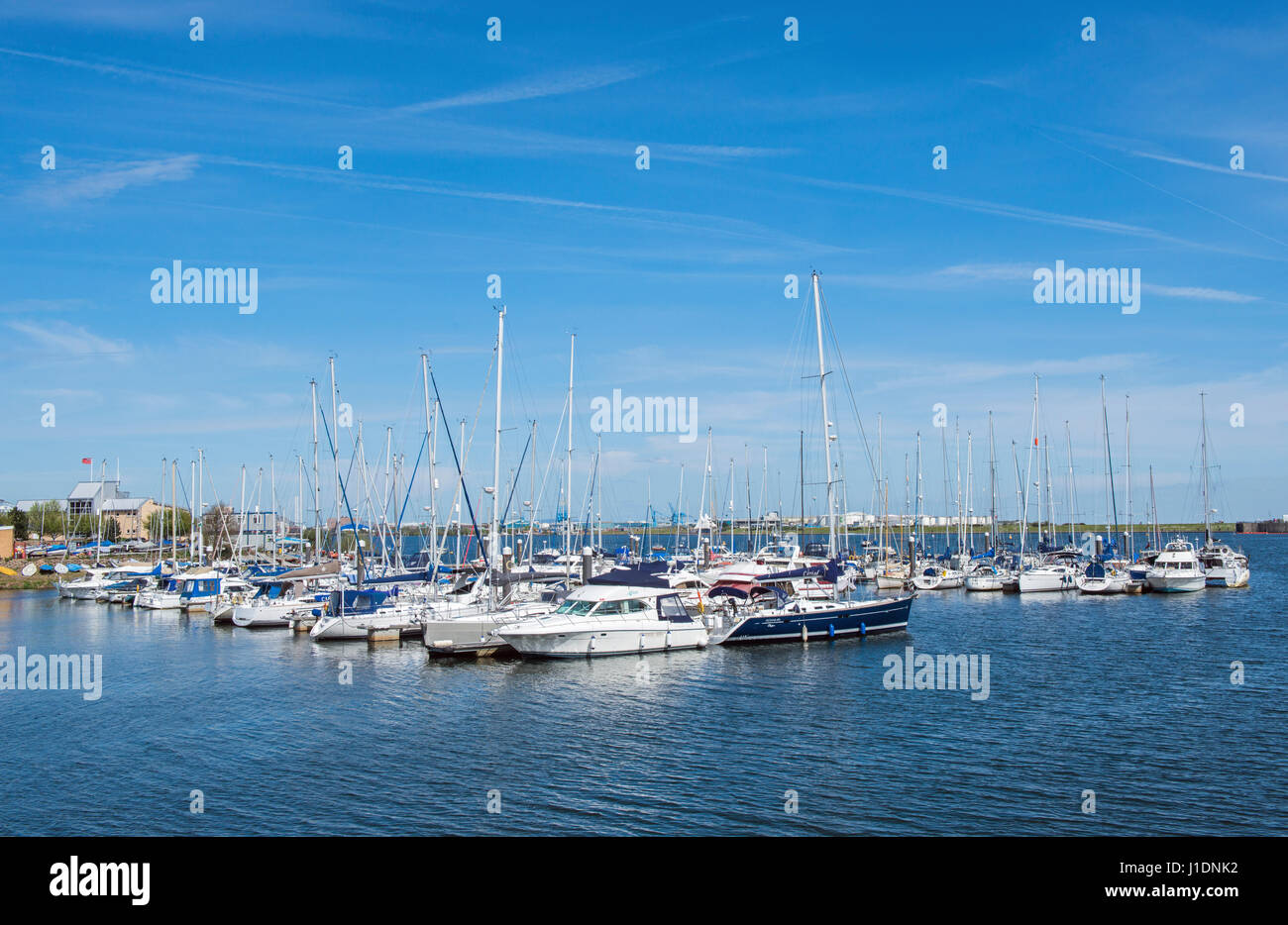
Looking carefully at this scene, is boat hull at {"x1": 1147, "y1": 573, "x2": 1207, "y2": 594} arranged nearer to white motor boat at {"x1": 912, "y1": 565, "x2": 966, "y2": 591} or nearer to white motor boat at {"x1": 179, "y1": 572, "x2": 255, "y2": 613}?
white motor boat at {"x1": 912, "y1": 565, "x2": 966, "y2": 591}

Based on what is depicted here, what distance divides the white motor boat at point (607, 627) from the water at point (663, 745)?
99cm

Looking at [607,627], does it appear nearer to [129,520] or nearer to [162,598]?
[162,598]

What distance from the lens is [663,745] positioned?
28.5 m

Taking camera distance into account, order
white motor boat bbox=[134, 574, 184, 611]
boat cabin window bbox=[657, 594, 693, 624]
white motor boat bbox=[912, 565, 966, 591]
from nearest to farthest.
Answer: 1. boat cabin window bbox=[657, 594, 693, 624]
2. white motor boat bbox=[134, 574, 184, 611]
3. white motor boat bbox=[912, 565, 966, 591]

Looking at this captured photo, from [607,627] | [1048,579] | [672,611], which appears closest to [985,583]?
[1048,579]

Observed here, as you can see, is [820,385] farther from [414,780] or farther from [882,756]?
[414,780]

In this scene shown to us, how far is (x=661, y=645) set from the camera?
150 feet

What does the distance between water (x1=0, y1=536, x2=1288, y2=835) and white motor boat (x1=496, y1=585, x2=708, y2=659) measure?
0.99 m

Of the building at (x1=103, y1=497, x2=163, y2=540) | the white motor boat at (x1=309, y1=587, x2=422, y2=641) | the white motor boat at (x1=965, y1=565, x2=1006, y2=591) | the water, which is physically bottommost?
the water

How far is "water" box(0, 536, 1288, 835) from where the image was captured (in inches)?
867

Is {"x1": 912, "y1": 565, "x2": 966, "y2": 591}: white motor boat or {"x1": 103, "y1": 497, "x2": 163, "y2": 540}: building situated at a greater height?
{"x1": 103, "y1": 497, "x2": 163, "y2": 540}: building

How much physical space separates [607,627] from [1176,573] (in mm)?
53581

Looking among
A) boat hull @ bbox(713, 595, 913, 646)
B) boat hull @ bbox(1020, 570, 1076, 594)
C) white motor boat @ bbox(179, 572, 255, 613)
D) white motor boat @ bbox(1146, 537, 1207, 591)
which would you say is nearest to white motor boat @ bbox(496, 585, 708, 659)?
boat hull @ bbox(713, 595, 913, 646)
